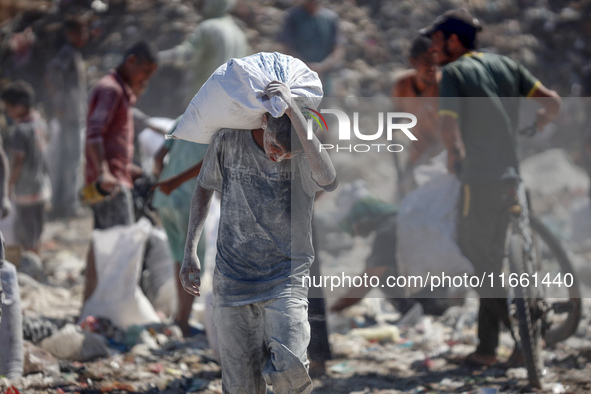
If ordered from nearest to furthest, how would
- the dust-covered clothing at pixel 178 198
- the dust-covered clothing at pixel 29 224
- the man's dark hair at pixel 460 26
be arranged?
1. the man's dark hair at pixel 460 26
2. the dust-covered clothing at pixel 178 198
3. the dust-covered clothing at pixel 29 224

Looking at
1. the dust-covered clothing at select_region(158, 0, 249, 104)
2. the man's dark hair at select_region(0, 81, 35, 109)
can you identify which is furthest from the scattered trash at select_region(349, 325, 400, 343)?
the man's dark hair at select_region(0, 81, 35, 109)

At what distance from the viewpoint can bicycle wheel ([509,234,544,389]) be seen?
12.1ft

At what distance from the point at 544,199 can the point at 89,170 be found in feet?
9.58

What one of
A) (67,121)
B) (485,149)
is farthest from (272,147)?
(67,121)

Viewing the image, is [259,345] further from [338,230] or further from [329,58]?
[329,58]

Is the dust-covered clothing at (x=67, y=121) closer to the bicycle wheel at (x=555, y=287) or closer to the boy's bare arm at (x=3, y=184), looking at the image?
the boy's bare arm at (x=3, y=184)

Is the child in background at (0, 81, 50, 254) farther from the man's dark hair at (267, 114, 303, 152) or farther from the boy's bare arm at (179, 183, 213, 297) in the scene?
the man's dark hair at (267, 114, 303, 152)

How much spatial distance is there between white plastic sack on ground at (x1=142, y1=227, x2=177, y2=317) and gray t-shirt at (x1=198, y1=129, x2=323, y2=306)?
8.10 ft

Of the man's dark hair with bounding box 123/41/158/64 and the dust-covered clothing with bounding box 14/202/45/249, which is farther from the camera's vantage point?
the dust-covered clothing with bounding box 14/202/45/249

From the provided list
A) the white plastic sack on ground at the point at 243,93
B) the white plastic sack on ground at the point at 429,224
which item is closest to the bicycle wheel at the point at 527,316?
the white plastic sack on ground at the point at 429,224

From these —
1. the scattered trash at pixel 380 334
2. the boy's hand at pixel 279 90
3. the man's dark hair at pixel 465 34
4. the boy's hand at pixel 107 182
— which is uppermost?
the man's dark hair at pixel 465 34

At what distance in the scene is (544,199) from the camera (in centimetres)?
392

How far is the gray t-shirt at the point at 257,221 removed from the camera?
2635 millimetres

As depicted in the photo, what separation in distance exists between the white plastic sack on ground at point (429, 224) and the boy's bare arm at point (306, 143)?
1.39m
